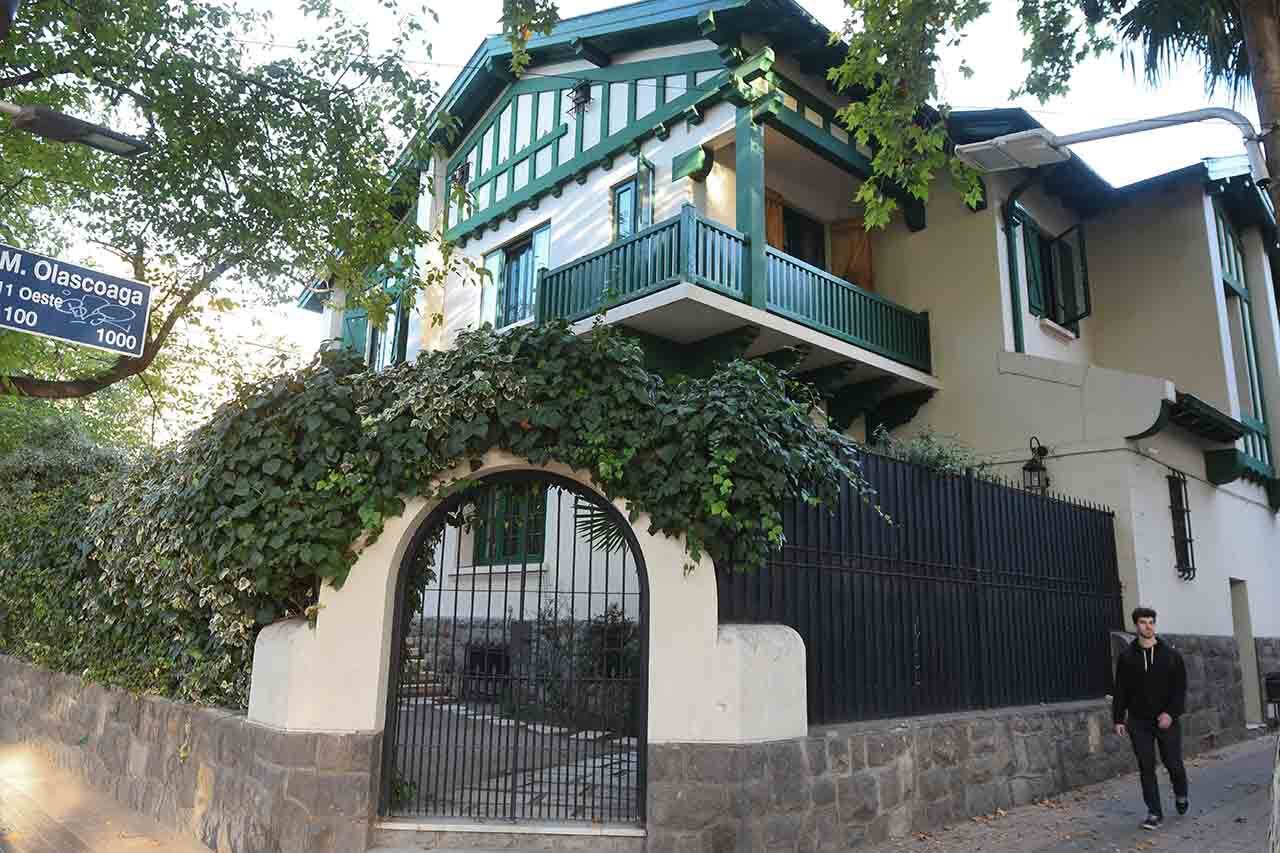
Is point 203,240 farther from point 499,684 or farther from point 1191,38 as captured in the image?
point 1191,38

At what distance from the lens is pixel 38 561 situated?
31.6 ft

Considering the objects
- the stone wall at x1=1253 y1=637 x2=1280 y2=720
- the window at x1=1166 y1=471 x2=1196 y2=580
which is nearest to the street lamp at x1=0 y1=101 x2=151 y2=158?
the window at x1=1166 y1=471 x2=1196 y2=580

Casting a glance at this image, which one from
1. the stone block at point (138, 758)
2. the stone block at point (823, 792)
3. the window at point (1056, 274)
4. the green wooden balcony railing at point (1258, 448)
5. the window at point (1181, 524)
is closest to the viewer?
the stone block at point (823, 792)

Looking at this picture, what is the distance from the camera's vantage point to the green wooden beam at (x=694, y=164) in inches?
455

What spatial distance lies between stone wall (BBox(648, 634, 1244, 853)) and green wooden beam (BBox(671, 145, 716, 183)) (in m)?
7.50

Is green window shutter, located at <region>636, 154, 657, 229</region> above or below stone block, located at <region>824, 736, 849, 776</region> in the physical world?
above

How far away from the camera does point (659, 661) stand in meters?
5.47

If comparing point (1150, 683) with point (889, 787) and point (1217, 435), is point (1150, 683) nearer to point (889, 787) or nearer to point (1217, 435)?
point (889, 787)

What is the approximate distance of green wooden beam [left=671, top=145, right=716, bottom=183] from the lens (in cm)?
1155

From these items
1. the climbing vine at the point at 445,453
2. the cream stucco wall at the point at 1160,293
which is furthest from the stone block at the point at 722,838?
the cream stucco wall at the point at 1160,293

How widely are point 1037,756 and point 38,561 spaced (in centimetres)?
1053

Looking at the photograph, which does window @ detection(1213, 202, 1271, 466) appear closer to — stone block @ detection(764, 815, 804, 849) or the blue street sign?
stone block @ detection(764, 815, 804, 849)

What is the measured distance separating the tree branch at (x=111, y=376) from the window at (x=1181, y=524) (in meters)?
12.3

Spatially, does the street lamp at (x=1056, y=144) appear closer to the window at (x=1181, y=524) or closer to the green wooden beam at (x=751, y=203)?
the green wooden beam at (x=751, y=203)
